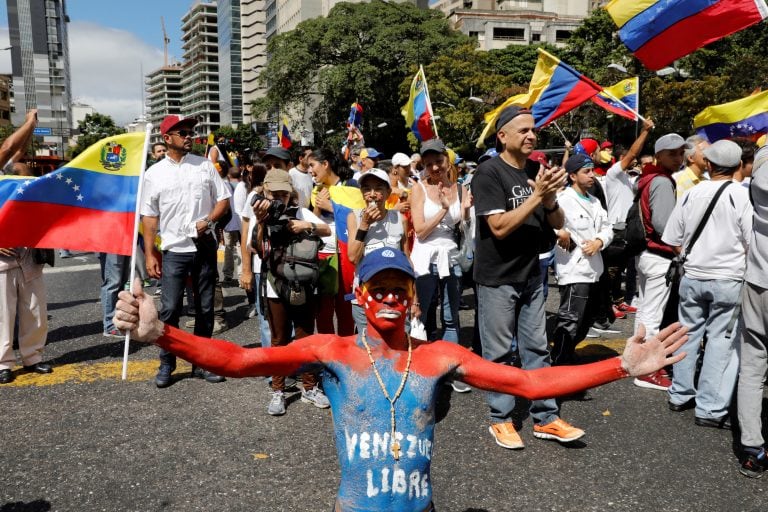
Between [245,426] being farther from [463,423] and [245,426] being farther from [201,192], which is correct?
[201,192]

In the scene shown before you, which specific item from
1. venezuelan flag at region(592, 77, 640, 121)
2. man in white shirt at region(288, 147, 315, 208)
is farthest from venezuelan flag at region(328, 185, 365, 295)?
venezuelan flag at region(592, 77, 640, 121)

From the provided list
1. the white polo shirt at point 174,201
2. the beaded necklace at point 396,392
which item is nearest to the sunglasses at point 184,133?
the white polo shirt at point 174,201

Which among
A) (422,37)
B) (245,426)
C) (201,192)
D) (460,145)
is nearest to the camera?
(245,426)

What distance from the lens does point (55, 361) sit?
20.6ft

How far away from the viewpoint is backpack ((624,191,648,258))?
19.2 feet

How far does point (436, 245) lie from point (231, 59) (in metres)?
142

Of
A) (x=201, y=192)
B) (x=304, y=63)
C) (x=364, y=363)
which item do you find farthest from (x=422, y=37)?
(x=364, y=363)

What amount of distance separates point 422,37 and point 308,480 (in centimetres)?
5107

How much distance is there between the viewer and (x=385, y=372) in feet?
7.83

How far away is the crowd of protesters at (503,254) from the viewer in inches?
164

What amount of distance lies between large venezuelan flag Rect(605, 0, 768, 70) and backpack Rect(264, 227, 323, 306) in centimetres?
394

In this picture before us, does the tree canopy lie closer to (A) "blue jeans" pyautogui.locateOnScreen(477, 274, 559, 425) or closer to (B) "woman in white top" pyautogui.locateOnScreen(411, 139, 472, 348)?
(B) "woman in white top" pyautogui.locateOnScreen(411, 139, 472, 348)

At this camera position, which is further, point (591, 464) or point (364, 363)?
point (591, 464)

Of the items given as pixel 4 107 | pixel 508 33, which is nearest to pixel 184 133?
pixel 508 33
